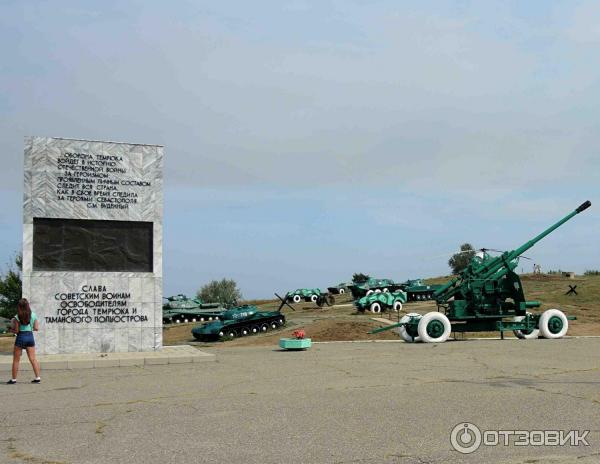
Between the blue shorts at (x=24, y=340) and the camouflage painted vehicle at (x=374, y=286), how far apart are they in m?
40.7

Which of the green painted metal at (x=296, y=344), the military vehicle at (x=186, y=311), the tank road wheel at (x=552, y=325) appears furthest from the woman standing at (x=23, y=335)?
the military vehicle at (x=186, y=311)

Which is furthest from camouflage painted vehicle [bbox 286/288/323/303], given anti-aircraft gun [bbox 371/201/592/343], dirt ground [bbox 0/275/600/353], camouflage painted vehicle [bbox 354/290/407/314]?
anti-aircraft gun [bbox 371/201/592/343]

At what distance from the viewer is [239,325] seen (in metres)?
33.7

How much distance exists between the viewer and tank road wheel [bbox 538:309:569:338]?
909 inches

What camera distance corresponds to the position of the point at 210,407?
29.2ft

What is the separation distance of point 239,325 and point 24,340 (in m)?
21.9

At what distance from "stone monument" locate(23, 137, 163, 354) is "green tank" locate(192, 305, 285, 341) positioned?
14.4m

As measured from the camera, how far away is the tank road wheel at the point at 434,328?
851 inches

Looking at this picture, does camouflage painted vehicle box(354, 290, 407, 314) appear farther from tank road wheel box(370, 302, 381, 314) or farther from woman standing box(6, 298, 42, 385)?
woman standing box(6, 298, 42, 385)

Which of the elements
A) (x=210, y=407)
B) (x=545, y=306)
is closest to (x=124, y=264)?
(x=210, y=407)

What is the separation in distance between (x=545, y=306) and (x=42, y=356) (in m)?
31.8

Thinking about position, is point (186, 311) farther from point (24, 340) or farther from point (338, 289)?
point (24, 340)

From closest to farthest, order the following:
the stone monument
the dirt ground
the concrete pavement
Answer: the concrete pavement
the stone monument
the dirt ground

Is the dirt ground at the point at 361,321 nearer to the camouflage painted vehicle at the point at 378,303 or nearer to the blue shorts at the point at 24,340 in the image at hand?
the camouflage painted vehicle at the point at 378,303
